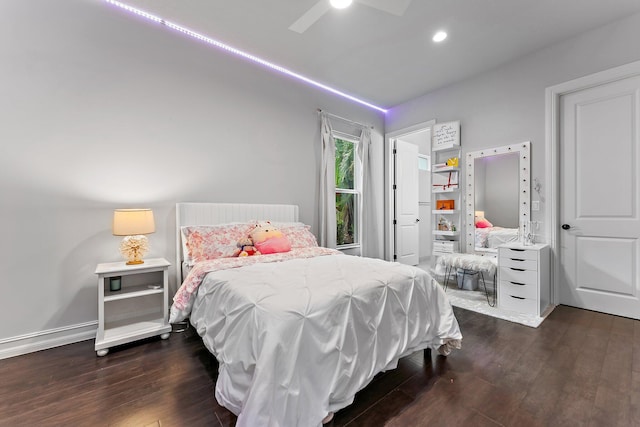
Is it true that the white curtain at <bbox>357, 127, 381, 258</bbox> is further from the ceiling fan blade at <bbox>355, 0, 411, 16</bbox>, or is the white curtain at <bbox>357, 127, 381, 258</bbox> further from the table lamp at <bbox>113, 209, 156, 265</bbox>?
the table lamp at <bbox>113, 209, 156, 265</bbox>

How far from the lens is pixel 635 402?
1509mm

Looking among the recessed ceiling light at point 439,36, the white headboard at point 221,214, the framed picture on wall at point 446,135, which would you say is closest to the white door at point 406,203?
the framed picture on wall at point 446,135

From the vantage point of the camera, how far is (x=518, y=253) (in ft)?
9.43

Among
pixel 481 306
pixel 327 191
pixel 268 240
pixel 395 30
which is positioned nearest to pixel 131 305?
pixel 268 240

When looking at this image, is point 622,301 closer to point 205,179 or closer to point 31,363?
point 205,179

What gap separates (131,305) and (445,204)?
4.11 metres

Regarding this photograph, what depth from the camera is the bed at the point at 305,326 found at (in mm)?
1177

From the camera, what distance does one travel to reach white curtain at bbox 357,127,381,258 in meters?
4.58

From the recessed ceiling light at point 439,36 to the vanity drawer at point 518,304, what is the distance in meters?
2.87

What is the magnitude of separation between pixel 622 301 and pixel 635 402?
5.90 ft

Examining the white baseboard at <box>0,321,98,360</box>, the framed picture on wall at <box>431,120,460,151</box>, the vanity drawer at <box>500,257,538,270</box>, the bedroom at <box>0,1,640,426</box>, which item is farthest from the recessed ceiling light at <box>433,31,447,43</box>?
the white baseboard at <box>0,321,98,360</box>

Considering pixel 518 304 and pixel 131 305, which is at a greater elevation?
pixel 131 305

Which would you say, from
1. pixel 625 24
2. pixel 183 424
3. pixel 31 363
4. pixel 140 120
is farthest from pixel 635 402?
pixel 140 120

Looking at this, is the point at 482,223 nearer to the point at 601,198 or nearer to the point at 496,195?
the point at 496,195
